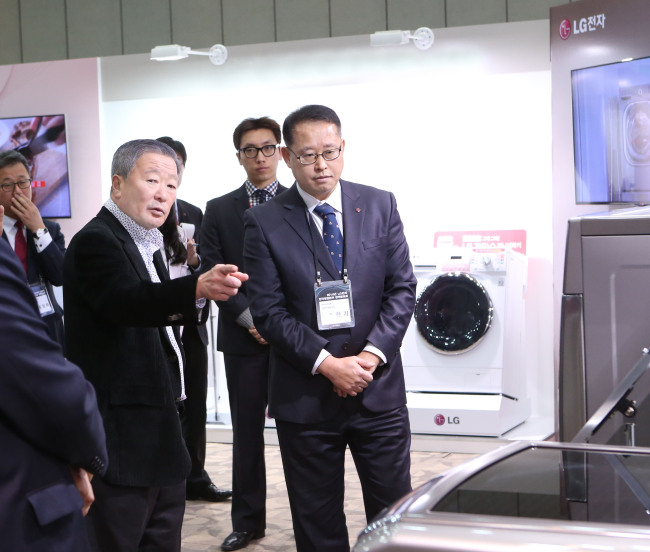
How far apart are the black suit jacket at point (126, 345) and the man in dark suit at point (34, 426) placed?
0.53 meters

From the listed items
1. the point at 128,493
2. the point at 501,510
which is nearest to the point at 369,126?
the point at 128,493

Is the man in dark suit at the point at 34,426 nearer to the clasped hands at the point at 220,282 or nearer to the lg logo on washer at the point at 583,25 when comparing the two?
the clasped hands at the point at 220,282

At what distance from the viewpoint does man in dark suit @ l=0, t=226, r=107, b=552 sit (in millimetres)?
1498

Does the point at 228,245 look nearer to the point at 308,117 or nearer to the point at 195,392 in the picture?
the point at 195,392

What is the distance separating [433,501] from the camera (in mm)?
1063

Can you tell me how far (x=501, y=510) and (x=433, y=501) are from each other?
0.27ft

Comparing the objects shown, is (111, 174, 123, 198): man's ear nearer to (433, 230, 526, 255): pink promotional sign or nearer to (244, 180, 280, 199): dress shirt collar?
(244, 180, 280, 199): dress shirt collar

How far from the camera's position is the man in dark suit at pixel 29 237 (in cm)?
405

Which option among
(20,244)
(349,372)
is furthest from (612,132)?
(20,244)

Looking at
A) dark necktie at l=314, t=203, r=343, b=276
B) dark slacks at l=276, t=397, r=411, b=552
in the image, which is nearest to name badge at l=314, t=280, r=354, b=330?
dark necktie at l=314, t=203, r=343, b=276

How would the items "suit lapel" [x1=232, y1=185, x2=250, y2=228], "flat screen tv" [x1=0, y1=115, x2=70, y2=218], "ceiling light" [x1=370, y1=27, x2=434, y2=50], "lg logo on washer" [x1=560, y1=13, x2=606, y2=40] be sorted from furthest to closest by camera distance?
1. "flat screen tv" [x1=0, y1=115, x2=70, y2=218]
2. "ceiling light" [x1=370, y1=27, x2=434, y2=50]
3. "lg logo on washer" [x1=560, y1=13, x2=606, y2=40]
4. "suit lapel" [x1=232, y1=185, x2=250, y2=228]

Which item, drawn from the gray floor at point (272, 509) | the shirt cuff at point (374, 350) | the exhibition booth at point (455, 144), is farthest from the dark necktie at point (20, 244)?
the shirt cuff at point (374, 350)

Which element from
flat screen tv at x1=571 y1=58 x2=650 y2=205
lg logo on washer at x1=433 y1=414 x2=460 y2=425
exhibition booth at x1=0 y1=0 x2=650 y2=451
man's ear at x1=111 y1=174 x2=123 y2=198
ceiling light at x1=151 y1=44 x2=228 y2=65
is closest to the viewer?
man's ear at x1=111 y1=174 x2=123 y2=198

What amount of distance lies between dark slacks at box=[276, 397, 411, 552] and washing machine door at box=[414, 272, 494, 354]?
254 cm
